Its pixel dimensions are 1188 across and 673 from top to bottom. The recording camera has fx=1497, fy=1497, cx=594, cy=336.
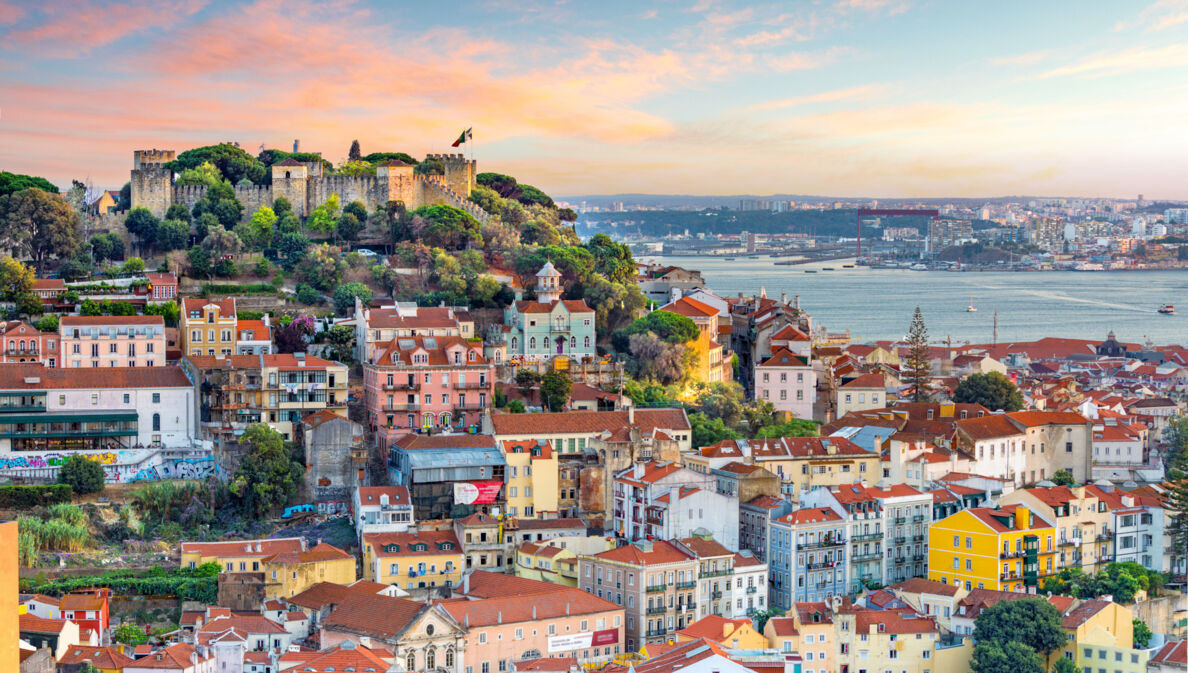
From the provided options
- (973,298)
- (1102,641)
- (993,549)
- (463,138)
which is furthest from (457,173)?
(973,298)

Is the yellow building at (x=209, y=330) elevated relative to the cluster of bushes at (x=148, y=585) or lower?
elevated

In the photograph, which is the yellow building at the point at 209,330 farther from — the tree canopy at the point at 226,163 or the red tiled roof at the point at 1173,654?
the red tiled roof at the point at 1173,654

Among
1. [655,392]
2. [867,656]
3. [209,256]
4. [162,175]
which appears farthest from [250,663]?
[162,175]

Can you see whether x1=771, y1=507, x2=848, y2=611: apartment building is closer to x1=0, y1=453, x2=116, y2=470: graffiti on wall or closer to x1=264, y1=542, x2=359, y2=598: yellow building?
x1=264, y1=542, x2=359, y2=598: yellow building

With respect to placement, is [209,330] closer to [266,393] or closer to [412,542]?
[266,393]

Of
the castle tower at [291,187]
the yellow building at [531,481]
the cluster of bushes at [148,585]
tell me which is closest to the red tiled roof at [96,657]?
the cluster of bushes at [148,585]

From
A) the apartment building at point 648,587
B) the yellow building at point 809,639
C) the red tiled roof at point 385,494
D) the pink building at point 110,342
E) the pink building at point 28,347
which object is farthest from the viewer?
the pink building at point 110,342

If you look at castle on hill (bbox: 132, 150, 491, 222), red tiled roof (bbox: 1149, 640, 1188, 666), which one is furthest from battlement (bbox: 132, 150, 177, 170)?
red tiled roof (bbox: 1149, 640, 1188, 666)
